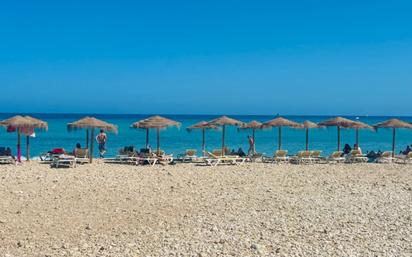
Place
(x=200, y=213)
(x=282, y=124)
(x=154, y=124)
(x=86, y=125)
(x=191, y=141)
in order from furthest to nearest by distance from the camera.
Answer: (x=191, y=141) < (x=282, y=124) < (x=154, y=124) < (x=86, y=125) < (x=200, y=213)

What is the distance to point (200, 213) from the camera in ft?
31.3

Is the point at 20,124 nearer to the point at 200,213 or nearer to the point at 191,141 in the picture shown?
the point at 200,213

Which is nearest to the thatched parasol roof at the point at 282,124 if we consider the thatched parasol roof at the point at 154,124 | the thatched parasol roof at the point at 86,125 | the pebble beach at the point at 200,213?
the thatched parasol roof at the point at 154,124

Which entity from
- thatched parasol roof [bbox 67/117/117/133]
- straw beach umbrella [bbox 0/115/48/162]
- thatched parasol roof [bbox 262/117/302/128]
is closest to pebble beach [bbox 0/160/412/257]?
straw beach umbrella [bbox 0/115/48/162]

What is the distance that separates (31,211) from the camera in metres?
9.55

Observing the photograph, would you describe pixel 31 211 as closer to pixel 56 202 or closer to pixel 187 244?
pixel 56 202

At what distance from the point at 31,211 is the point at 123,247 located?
3.12m

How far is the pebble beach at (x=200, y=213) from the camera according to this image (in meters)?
7.41

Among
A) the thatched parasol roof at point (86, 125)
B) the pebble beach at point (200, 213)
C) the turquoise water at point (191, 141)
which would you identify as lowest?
the turquoise water at point (191, 141)

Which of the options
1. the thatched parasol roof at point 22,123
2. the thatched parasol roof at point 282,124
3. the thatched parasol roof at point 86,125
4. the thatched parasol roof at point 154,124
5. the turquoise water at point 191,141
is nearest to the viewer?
the thatched parasol roof at point 22,123

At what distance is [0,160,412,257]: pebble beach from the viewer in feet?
24.3

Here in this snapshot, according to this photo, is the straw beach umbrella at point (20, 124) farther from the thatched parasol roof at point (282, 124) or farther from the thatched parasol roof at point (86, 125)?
the thatched parasol roof at point (282, 124)

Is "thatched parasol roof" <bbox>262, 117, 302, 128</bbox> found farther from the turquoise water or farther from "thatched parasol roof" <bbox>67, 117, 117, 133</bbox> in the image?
"thatched parasol roof" <bbox>67, 117, 117, 133</bbox>

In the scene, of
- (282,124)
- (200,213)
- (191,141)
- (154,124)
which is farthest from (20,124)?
(191,141)
